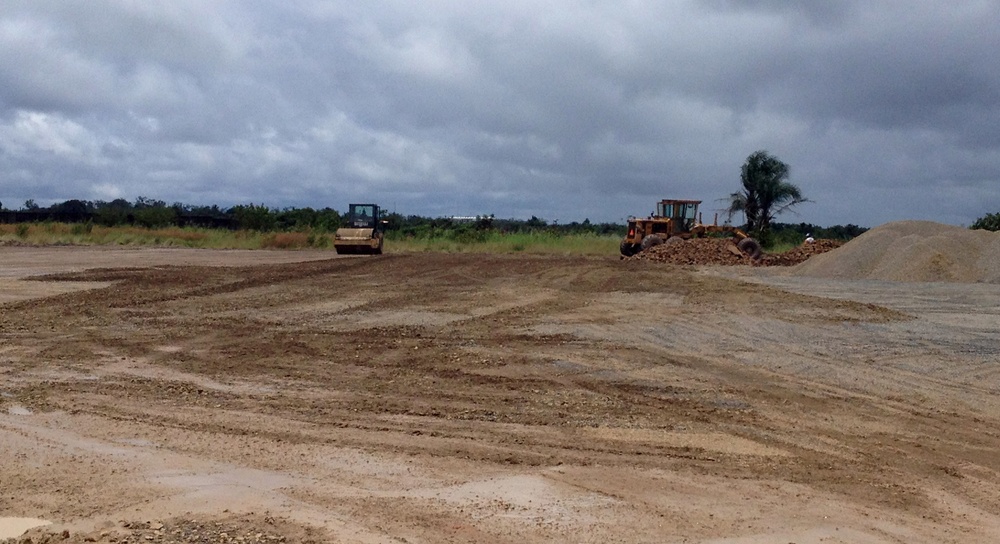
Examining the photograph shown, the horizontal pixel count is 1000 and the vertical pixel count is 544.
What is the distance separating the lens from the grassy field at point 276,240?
60.1m

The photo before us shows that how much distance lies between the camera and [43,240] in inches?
2388

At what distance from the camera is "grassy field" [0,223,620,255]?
197 feet

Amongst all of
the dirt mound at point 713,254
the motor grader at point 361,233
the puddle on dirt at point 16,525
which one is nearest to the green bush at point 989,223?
the dirt mound at point 713,254

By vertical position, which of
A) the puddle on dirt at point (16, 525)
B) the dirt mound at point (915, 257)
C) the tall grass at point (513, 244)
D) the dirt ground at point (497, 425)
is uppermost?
the dirt mound at point (915, 257)

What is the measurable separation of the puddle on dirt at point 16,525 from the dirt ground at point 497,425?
5.5 inches

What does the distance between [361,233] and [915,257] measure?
989 inches

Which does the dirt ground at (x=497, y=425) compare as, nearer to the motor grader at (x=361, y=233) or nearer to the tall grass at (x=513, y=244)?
the motor grader at (x=361, y=233)

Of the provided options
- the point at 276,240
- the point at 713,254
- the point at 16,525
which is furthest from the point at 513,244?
the point at 16,525

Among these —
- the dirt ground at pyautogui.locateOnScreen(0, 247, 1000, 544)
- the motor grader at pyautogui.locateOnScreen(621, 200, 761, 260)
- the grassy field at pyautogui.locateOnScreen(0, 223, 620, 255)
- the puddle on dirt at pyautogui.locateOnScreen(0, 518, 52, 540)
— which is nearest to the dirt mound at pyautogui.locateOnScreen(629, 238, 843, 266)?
the motor grader at pyautogui.locateOnScreen(621, 200, 761, 260)

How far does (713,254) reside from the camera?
40.7 meters

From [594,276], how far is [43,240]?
44.9 m

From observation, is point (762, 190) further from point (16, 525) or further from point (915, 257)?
point (16, 525)

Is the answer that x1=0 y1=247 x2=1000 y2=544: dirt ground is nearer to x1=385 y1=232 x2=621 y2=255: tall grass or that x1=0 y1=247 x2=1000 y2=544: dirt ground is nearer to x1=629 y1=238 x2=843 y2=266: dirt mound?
x1=629 y1=238 x2=843 y2=266: dirt mound

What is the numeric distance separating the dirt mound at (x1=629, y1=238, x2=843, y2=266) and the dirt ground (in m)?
22.3
